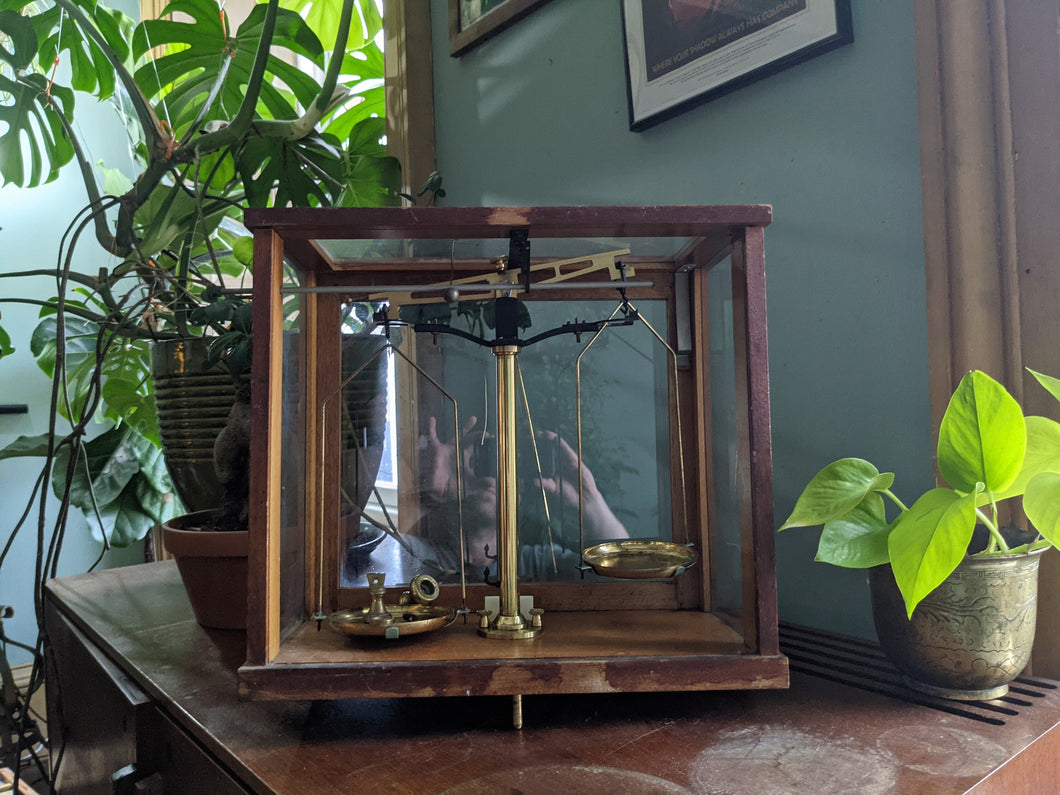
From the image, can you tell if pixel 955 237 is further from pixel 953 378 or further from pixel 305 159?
pixel 305 159

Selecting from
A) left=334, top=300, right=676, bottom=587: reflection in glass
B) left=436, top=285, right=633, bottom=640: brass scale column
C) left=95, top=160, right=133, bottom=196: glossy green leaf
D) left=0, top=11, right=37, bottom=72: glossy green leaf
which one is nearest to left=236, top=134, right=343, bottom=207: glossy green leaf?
left=0, top=11, right=37, bottom=72: glossy green leaf

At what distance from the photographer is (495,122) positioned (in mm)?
1325

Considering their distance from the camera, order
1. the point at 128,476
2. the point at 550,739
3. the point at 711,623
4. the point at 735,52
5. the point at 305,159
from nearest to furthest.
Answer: the point at 550,739 → the point at 711,623 → the point at 735,52 → the point at 305,159 → the point at 128,476

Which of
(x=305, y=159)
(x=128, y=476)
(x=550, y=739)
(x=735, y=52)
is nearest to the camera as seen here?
(x=550, y=739)

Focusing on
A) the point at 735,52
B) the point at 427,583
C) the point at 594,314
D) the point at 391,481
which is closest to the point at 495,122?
the point at 735,52

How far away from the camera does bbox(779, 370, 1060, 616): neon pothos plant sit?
1.70 ft

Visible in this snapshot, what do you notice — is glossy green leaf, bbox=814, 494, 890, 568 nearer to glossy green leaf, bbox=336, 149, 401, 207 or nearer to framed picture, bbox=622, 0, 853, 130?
framed picture, bbox=622, 0, 853, 130

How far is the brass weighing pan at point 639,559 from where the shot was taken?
64 cm

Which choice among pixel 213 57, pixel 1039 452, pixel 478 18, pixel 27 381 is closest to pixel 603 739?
pixel 1039 452

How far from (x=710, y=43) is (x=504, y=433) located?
61 centimetres

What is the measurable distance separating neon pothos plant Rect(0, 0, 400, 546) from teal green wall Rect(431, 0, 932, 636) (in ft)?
1.78

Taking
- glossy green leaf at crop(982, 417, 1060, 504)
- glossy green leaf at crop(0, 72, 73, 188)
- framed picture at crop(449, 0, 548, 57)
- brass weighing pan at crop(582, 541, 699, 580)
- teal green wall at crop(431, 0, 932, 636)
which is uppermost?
framed picture at crop(449, 0, 548, 57)

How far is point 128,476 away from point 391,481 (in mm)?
1119

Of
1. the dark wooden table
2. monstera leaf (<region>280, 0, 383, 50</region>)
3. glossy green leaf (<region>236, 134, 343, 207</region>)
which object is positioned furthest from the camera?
monstera leaf (<region>280, 0, 383, 50</region>)
